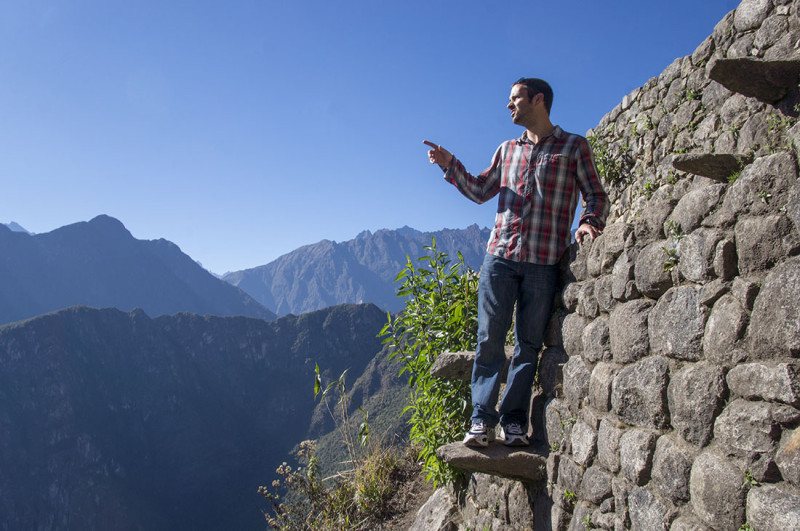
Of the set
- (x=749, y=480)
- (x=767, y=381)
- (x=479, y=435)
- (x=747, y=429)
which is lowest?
(x=479, y=435)

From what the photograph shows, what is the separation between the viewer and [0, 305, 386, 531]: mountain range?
77812 mm

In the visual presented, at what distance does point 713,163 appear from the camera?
1647 millimetres

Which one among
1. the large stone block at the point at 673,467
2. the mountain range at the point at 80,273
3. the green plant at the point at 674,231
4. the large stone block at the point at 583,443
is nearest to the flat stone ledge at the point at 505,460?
the large stone block at the point at 583,443

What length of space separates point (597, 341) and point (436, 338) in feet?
5.78

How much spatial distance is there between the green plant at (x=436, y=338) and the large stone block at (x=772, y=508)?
2.32 metres

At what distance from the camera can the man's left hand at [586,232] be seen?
7.97ft

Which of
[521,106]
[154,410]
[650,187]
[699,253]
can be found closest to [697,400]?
[699,253]

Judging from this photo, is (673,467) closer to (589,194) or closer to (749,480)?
(749,480)

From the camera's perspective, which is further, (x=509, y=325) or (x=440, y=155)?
(x=440, y=155)

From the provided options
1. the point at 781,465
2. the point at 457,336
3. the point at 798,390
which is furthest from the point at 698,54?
the point at 457,336

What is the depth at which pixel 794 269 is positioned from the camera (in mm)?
1307

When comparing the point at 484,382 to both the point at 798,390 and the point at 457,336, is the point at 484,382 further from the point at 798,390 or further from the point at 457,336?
the point at 798,390

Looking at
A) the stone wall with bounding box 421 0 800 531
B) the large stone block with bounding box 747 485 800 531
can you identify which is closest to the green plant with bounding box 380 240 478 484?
the stone wall with bounding box 421 0 800 531

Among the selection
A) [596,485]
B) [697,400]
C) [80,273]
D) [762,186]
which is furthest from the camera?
[80,273]
